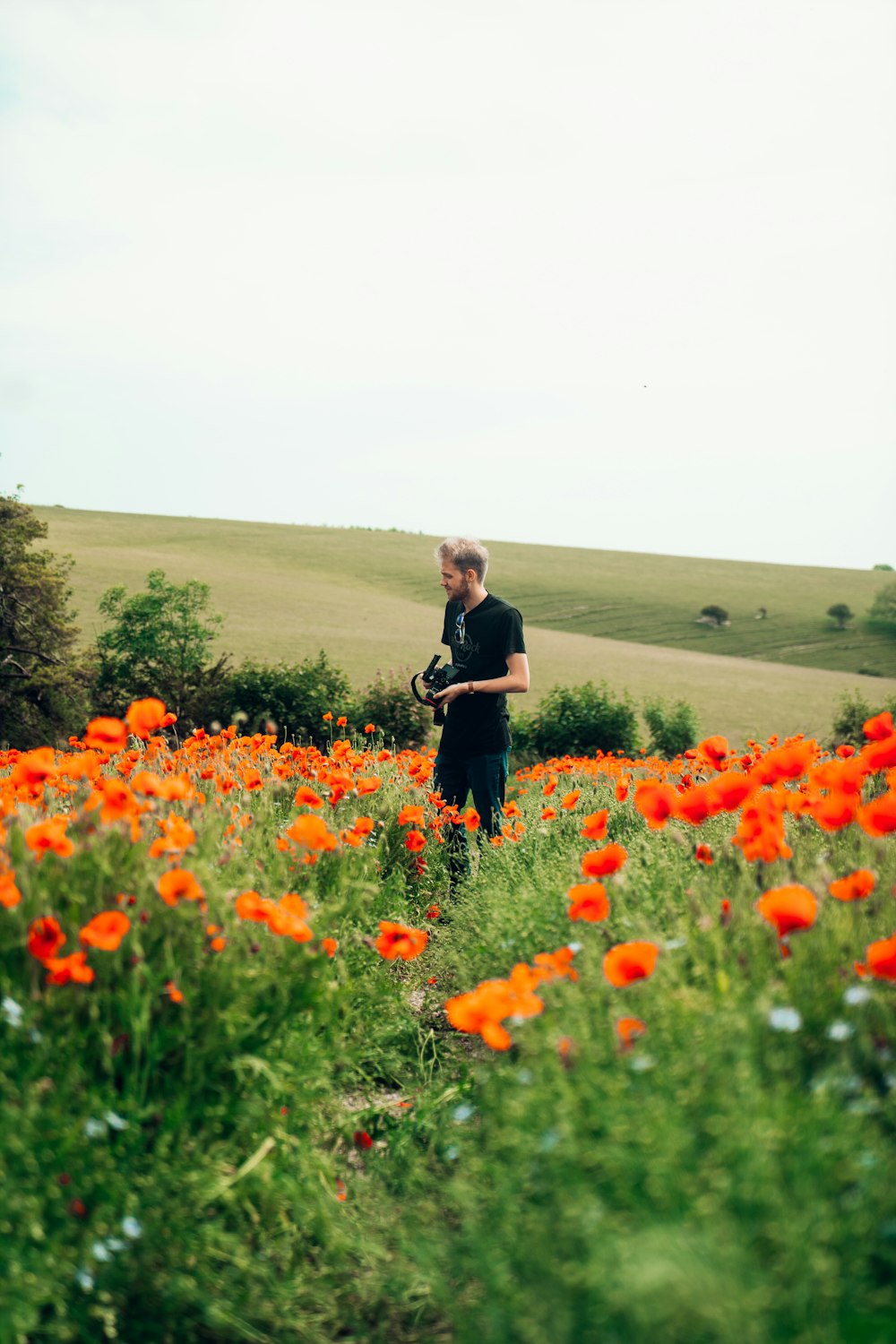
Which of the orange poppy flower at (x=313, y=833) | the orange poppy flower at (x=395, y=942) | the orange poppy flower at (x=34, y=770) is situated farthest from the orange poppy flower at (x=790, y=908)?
the orange poppy flower at (x=34, y=770)

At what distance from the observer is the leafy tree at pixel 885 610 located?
182 feet

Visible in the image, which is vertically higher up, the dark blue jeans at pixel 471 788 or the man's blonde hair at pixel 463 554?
the man's blonde hair at pixel 463 554

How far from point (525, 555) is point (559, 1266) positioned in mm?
72201

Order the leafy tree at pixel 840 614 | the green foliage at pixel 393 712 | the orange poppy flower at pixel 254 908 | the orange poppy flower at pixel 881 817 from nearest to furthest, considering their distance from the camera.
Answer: the orange poppy flower at pixel 254 908
the orange poppy flower at pixel 881 817
the green foliage at pixel 393 712
the leafy tree at pixel 840 614

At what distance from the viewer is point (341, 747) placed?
5.23 m

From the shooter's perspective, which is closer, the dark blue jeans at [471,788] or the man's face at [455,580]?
the man's face at [455,580]

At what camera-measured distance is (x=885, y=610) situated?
185 ft

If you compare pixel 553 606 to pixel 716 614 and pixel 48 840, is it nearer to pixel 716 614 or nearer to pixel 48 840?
pixel 716 614

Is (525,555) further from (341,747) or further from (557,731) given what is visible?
(341,747)

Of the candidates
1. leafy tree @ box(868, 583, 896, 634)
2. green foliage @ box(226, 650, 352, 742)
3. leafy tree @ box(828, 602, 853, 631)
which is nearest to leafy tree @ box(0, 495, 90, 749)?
green foliage @ box(226, 650, 352, 742)

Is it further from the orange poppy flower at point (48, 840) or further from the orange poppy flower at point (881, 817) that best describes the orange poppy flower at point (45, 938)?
the orange poppy flower at point (881, 817)

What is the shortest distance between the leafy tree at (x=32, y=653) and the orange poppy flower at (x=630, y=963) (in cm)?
1590

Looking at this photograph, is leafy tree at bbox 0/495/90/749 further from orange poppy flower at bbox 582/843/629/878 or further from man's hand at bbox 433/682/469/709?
orange poppy flower at bbox 582/843/629/878

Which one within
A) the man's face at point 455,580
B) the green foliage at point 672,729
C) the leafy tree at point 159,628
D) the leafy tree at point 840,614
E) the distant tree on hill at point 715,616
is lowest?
the green foliage at point 672,729
